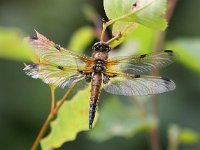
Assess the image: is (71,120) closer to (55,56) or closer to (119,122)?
(55,56)

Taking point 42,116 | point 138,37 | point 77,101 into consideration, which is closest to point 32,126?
point 42,116

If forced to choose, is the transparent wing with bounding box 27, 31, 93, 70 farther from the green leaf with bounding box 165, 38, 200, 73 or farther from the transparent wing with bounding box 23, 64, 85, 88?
the green leaf with bounding box 165, 38, 200, 73

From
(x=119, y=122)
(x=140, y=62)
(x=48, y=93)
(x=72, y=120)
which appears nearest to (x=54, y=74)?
(x=72, y=120)

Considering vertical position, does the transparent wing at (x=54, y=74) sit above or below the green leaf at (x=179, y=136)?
above

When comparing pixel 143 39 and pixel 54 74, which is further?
pixel 143 39

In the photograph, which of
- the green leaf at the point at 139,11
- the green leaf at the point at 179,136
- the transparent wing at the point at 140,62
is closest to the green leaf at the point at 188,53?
the green leaf at the point at 179,136

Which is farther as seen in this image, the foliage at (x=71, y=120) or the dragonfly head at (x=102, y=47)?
the foliage at (x=71, y=120)

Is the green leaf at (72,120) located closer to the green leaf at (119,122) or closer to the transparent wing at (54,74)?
the transparent wing at (54,74)
